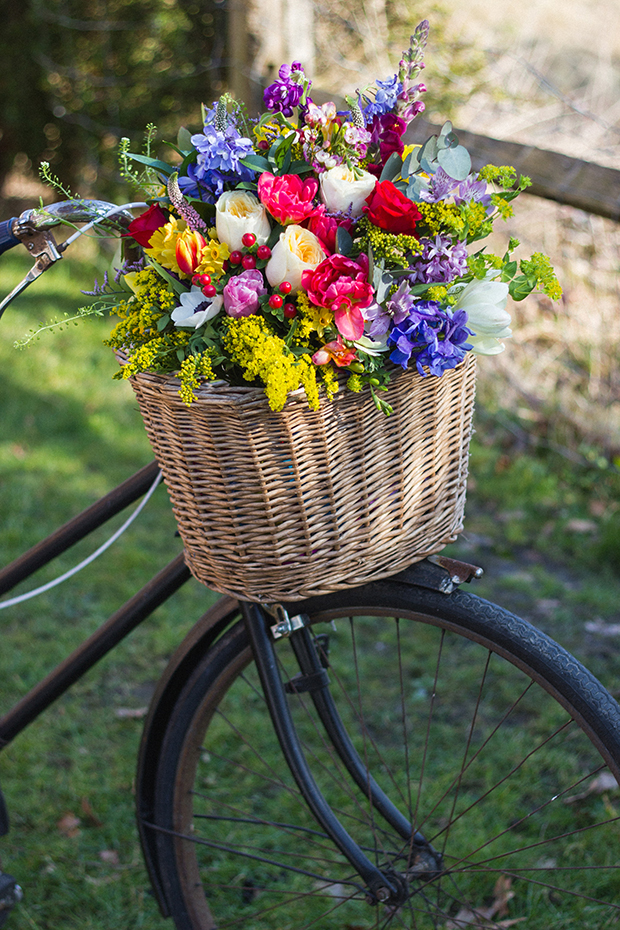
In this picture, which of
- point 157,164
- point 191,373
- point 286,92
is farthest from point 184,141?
point 191,373

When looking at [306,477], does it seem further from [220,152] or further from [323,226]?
[220,152]

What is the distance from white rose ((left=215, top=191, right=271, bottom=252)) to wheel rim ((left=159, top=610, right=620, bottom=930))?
70 centimetres

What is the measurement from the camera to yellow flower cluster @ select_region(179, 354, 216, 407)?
1022mm

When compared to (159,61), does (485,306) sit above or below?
above

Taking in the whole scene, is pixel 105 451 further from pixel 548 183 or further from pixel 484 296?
pixel 484 296

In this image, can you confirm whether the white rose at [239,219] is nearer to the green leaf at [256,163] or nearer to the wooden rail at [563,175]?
the green leaf at [256,163]

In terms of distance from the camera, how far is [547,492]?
3.73 m

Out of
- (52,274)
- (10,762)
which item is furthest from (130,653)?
(52,274)

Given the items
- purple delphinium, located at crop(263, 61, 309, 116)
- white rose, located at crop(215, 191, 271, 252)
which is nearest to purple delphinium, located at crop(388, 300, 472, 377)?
white rose, located at crop(215, 191, 271, 252)

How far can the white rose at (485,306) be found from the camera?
3.65 feet

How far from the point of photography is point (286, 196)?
1.04 m

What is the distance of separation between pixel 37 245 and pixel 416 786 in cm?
177

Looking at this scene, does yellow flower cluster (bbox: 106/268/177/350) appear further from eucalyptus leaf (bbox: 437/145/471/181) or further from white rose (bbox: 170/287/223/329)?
eucalyptus leaf (bbox: 437/145/471/181)

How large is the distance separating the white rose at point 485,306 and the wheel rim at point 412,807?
1.70ft
